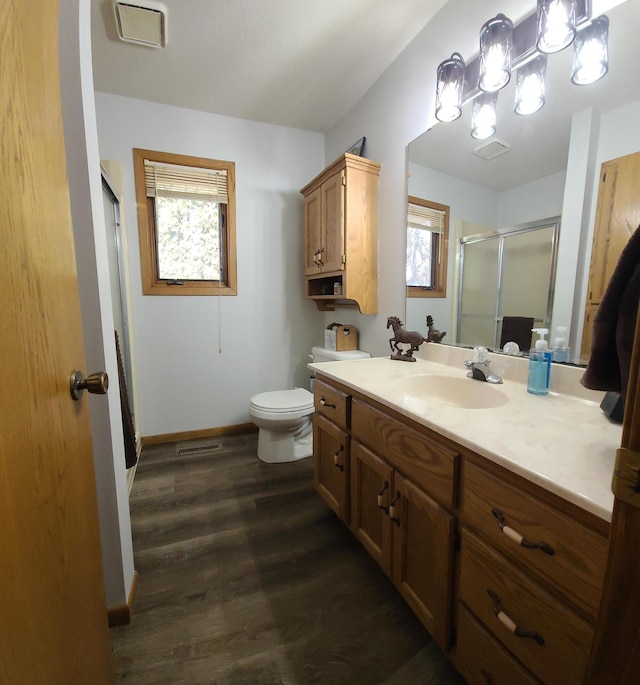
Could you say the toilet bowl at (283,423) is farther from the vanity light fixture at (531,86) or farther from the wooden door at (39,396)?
the vanity light fixture at (531,86)

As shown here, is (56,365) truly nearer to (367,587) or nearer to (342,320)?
(367,587)

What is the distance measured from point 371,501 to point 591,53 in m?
1.66

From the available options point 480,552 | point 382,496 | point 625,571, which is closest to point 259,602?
point 382,496

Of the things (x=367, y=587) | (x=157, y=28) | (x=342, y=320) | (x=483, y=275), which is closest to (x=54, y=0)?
(x=157, y=28)

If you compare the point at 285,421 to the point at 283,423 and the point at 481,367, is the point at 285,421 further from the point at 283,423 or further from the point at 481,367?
the point at 481,367

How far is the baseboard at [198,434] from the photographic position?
7.91ft

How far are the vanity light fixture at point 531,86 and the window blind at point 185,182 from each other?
1.94m

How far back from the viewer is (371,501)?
1207 mm

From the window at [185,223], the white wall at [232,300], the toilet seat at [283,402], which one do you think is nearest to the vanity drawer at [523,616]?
the toilet seat at [283,402]

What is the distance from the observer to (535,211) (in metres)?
1.15

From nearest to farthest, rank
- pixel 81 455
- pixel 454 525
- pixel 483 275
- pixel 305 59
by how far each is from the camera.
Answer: pixel 81 455, pixel 454 525, pixel 483 275, pixel 305 59

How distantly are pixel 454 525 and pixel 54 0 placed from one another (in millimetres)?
1445

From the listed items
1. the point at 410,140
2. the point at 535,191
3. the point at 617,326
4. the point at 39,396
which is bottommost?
the point at 39,396

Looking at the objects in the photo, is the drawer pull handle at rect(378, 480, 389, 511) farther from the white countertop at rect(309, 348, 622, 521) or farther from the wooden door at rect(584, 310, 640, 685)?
the wooden door at rect(584, 310, 640, 685)
